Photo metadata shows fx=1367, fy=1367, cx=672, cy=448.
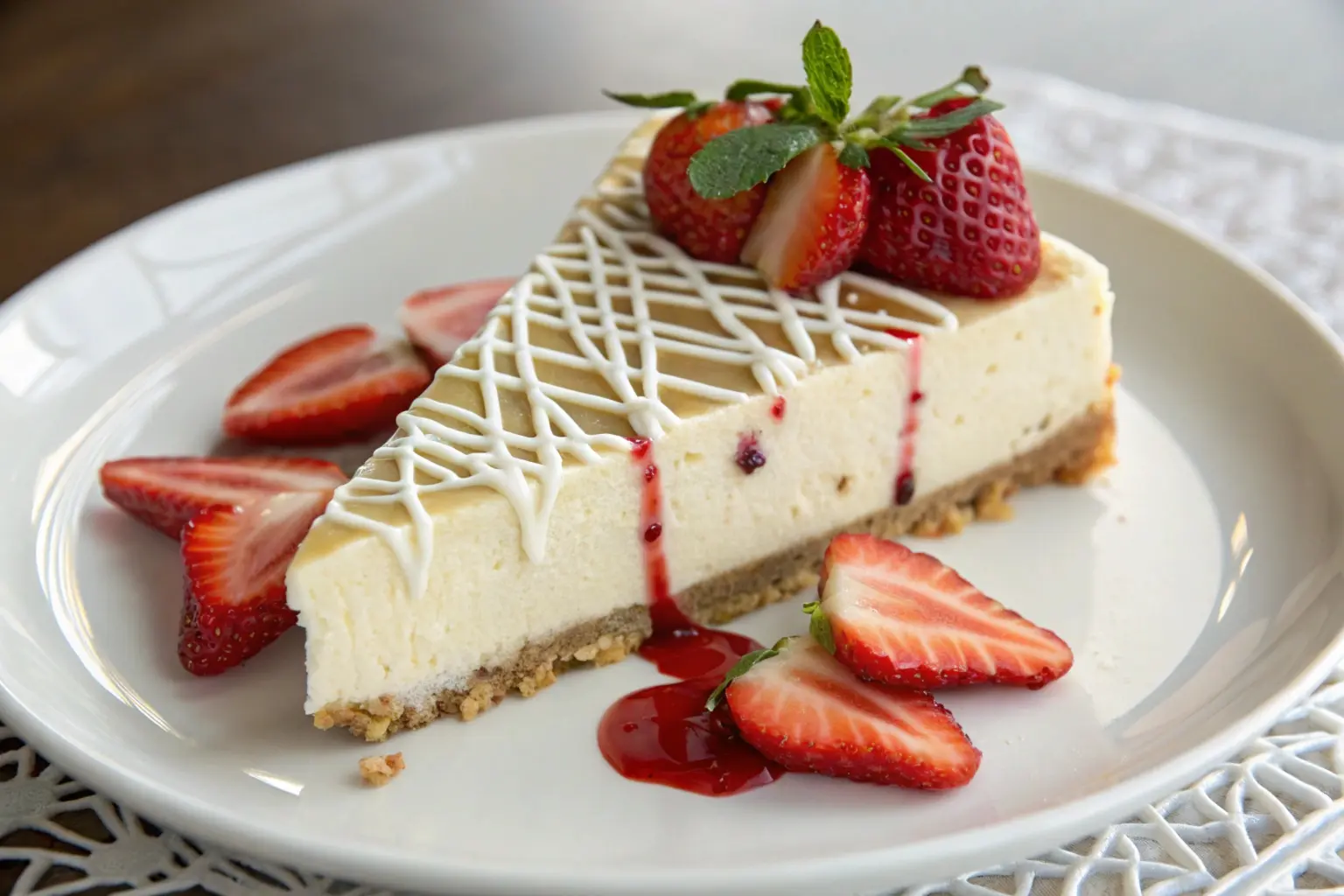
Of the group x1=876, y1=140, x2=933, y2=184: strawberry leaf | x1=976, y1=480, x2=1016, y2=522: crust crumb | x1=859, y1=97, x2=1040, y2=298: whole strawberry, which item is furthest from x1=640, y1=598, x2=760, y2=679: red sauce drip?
x1=876, y1=140, x2=933, y2=184: strawberry leaf

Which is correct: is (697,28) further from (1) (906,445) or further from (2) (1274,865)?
(2) (1274,865)

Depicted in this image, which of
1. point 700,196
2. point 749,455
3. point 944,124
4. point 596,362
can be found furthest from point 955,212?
point 596,362

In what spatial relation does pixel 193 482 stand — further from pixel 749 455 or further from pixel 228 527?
pixel 749 455

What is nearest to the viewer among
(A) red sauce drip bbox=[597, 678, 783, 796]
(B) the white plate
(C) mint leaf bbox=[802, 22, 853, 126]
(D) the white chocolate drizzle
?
(B) the white plate

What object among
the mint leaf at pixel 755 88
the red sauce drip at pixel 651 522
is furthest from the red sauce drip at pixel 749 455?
the mint leaf at pixel 755 88

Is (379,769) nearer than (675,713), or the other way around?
(379,769)

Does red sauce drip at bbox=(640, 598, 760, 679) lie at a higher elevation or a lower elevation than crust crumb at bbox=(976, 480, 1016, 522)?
lower

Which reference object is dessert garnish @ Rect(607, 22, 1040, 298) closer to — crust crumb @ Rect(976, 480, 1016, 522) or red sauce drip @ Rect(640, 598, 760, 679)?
crust crumb @ Rect(976, 480, 1016, 522)

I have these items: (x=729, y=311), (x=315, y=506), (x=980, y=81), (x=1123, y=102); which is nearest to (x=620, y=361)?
(x=729, y=311)
